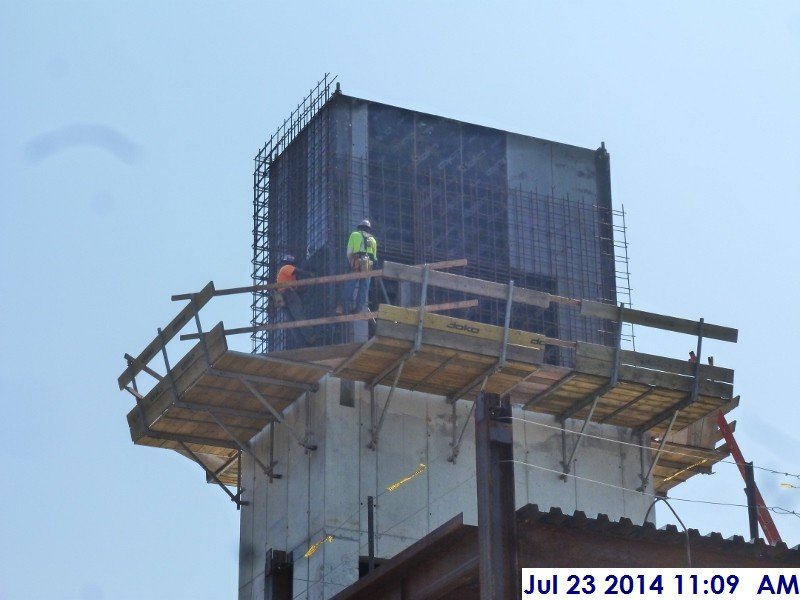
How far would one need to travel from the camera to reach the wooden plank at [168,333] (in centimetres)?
3744

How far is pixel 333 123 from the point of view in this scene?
42.4 metres

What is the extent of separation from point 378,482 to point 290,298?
5056mm

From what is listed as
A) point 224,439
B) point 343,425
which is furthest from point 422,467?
point 224,439

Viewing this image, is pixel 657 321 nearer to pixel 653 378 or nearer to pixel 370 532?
pixel 653 378

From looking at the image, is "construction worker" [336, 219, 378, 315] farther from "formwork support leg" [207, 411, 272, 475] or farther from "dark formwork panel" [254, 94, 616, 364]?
"formwork support leg" [207, 411, 272, 475]

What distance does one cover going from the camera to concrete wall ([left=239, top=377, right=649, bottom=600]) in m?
37.2

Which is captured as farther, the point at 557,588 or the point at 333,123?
the point at 333,123

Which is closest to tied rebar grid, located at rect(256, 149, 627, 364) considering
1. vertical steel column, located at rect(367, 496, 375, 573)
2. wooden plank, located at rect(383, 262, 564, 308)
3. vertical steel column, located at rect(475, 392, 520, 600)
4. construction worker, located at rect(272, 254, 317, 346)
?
construction worker, located at rect(272, 254, 317, 346)

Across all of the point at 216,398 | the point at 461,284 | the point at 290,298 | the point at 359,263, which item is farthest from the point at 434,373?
the point at 216,398

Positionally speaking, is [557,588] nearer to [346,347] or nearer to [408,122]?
[346,347]

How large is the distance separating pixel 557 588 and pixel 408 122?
64.7ft

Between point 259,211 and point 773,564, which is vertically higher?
point 259,211

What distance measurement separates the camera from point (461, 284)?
1451 inches

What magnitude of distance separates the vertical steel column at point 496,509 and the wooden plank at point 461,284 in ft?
32.8
